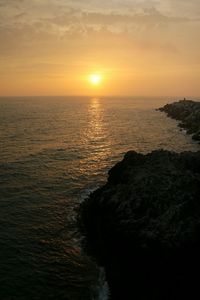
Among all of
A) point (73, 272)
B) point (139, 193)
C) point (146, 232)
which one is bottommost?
point (73, 272)

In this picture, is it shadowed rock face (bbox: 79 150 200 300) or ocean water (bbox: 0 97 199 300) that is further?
ocean water (bbox: 0 97 199 300)

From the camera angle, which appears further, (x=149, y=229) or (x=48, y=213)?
(x=48, y=213)

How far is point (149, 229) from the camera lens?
29.4 meters

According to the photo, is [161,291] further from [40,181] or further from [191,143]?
[191,143]

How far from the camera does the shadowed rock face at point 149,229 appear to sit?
84.0 feet

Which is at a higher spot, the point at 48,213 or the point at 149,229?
the point at 149,229

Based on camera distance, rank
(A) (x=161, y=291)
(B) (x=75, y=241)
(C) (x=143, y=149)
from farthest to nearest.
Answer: (C) (x=143, y=149) < (B) (x=75, y=241) < (A) (x=161, y=291)

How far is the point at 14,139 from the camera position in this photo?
8331 centimetres

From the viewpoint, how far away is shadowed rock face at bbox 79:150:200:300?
25594 mm

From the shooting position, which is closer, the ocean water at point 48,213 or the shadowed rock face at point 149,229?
the shadowed rock face at point 149,229

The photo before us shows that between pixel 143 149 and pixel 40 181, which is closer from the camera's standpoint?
pixel 40 181

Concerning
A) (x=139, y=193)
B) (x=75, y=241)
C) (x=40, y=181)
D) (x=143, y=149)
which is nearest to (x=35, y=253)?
(x=75, y=241)

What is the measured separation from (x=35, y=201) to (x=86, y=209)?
656cm

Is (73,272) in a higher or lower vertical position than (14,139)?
lower
